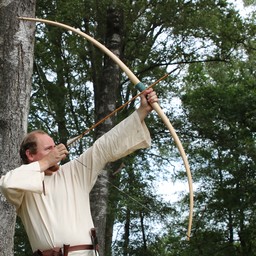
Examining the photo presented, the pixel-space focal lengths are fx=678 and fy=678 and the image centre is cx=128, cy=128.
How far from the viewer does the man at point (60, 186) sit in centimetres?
313

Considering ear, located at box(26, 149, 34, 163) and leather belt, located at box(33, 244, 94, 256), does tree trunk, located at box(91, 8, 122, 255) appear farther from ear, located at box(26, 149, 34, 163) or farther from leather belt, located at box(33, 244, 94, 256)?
leather belt, located at box(33, 244, 94, 256)

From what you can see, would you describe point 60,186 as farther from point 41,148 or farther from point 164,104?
point 164,104

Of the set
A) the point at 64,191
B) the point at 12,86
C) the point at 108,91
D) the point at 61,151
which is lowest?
the point at 64,191

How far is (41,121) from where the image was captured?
1303cm

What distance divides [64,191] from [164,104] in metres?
11.2

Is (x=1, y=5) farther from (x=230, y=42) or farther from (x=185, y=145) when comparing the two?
(x=185, y=145)

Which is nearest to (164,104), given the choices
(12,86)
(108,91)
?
(108,91)

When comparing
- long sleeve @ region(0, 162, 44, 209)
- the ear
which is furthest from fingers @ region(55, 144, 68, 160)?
the ear

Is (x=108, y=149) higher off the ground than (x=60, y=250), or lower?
higher

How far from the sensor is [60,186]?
10.7 feet

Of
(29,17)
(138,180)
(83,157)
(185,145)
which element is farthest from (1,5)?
(138,180)

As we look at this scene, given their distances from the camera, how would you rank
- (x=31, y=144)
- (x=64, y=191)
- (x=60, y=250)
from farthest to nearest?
(x=31, y=144)
(x=64, y=191)
(x=60, y=250)

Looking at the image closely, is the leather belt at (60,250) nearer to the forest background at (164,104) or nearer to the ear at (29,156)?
the ear at (29,156)

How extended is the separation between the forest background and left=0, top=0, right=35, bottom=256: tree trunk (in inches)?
181
